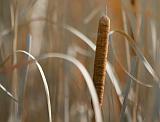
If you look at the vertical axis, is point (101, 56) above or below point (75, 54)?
below

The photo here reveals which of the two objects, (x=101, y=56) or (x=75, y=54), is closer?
(x=101, y=56)

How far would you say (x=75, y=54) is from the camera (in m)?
1.16

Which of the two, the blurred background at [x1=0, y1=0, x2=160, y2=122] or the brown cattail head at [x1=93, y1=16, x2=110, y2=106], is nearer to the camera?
the brown cattail head at [x1=93, y1=16, x2=110, y2=106]

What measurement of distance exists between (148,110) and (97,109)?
39 centimetres

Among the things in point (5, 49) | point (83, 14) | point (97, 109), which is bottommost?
point (97, 109)

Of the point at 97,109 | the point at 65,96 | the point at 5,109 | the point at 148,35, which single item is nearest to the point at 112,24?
the point at 148,35

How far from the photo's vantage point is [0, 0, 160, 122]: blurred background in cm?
90

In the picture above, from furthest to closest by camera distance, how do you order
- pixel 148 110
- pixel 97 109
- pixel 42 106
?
pixel 42 106
pixel 148 110
pixel 97 109

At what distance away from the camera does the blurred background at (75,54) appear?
0.90 metres

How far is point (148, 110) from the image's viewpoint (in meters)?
0.91

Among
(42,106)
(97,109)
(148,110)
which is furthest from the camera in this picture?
(42,106)

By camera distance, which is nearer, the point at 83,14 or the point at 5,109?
the point at 5,109

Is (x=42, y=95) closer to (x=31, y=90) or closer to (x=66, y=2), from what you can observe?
→ (x=31, y=90)

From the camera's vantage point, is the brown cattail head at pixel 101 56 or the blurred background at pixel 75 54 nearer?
the brown cattail head at pixel 101 56
